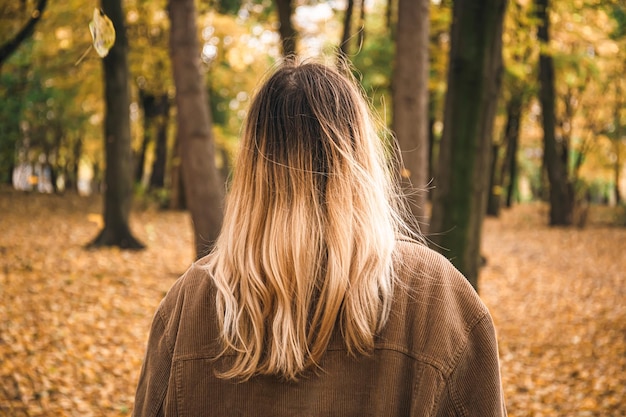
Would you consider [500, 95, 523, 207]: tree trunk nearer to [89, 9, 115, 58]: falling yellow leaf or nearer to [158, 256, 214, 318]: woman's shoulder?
[89, 9, 115, 58]: falling yellow leaf

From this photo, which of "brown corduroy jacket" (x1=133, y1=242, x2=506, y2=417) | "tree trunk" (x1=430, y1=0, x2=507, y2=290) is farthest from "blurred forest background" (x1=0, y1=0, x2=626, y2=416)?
"brown corduroy jacket" (x1=133, y1=242, x2=506, y2=417)

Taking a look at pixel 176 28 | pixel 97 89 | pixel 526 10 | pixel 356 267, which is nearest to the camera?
pixel 356 267

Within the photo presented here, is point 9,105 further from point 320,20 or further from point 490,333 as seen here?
point 490,333

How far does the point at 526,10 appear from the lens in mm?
8008

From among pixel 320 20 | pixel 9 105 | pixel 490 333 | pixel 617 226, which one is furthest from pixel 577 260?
pixel 9 105

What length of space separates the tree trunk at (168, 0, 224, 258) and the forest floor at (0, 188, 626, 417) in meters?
1.50

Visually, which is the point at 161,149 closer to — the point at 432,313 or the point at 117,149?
the point at 117,149

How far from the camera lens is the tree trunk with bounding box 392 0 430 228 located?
555 centimetres

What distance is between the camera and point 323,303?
154cm

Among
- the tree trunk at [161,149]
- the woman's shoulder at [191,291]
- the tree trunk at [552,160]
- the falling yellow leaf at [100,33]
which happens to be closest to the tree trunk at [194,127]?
the falling yellow leaf at [100,33]

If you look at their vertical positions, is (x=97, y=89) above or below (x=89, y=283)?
above

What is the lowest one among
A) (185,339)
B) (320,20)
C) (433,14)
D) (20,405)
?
(20,405)

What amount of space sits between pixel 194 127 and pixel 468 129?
3.56 meters

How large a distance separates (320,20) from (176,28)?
44.7 feet
